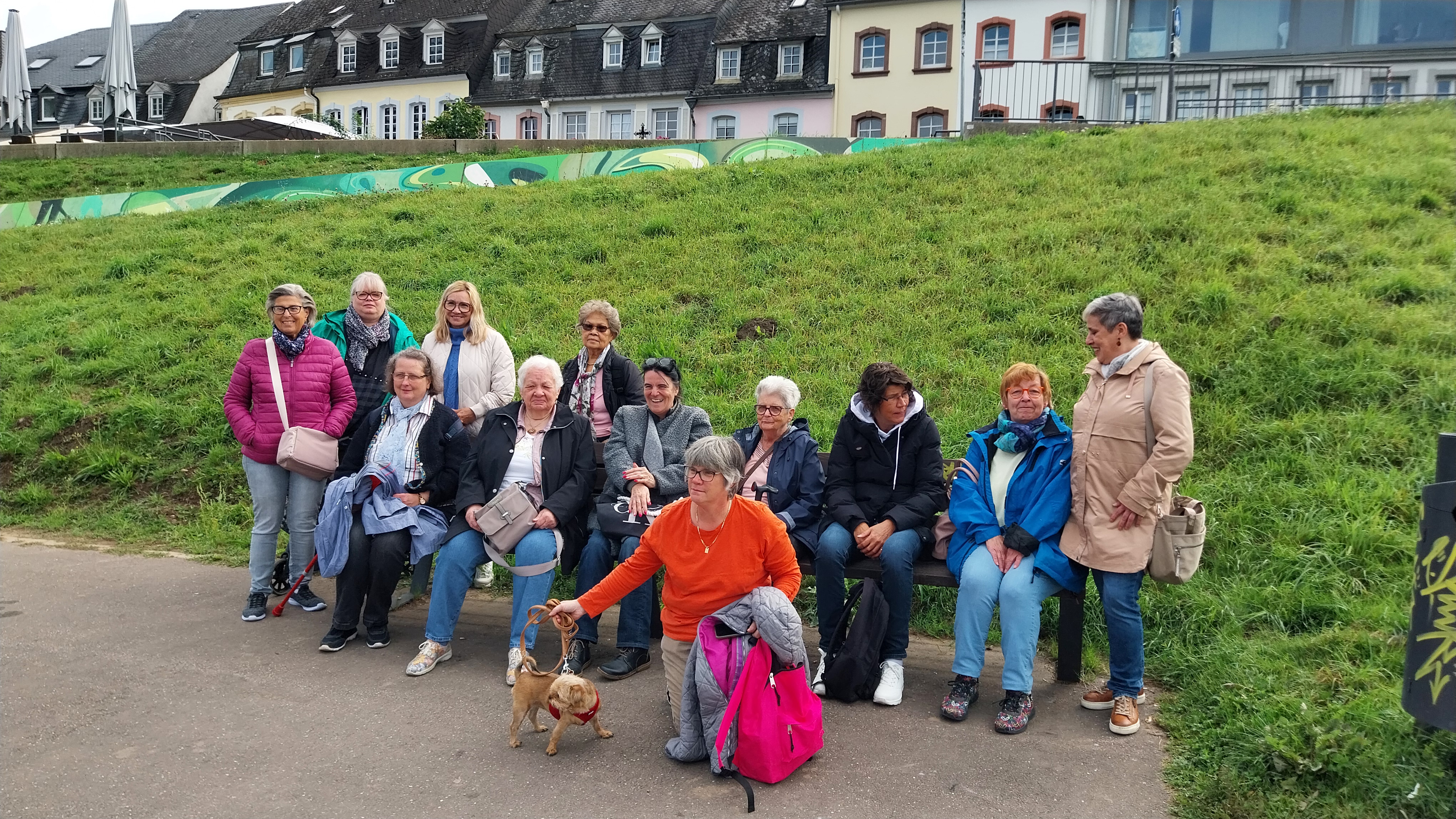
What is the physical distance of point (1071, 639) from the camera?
537cm

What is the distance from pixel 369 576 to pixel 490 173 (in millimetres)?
14304

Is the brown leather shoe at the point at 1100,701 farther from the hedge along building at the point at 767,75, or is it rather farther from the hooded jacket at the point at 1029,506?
the hedge along building at the point at 767,75

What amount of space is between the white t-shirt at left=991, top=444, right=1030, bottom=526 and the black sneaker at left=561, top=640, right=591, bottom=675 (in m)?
2.29

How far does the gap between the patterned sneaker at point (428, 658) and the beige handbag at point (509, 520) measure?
1.84 ft

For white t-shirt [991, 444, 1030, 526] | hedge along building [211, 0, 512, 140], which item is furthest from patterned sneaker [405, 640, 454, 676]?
Answer: hedge along building [211, 0, 512, 140]

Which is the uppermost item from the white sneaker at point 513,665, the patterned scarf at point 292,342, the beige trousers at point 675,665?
the patterned scarf at point 292,342

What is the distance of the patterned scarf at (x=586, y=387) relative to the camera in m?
6.70

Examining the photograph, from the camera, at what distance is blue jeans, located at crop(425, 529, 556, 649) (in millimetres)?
5695

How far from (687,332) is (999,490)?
222 inches

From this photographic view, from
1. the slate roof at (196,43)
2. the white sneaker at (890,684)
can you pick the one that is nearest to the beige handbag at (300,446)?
the white sneaker at (890,684)

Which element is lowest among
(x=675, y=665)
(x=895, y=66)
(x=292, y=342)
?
(x=675, y=665)

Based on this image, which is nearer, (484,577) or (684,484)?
(684,484)

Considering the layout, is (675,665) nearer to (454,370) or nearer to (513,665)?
(513,665)

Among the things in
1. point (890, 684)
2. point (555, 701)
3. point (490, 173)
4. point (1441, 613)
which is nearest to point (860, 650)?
point (890, 684)
